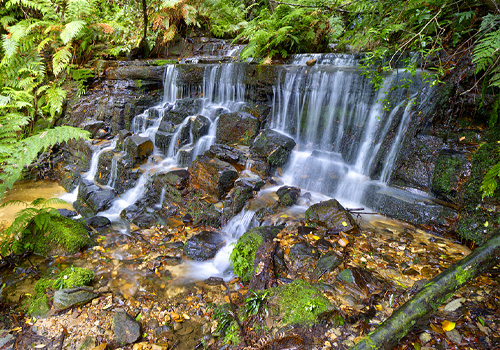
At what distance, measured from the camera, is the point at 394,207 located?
4266mm

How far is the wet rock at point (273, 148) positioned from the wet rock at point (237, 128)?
66 centimetres

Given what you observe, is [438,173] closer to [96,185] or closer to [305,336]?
[305,336]

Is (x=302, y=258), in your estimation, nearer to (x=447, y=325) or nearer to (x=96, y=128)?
(x=447, y=325)

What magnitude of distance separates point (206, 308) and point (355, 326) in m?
1.70

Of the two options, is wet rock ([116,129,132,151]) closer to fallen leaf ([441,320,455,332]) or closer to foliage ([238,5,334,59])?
foliage ([238,5,334,59])

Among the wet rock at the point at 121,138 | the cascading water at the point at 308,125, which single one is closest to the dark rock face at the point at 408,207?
the cascading water at the point at 308,125

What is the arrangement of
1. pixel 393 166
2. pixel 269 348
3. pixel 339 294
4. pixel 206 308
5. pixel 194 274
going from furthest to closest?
pixel 393 166 → pixel 194 274 → pixel 206 308 → pixel 339 294 → pixel 269 348

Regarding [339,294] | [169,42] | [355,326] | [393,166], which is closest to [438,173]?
[393,166]

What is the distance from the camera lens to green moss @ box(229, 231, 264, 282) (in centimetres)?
333

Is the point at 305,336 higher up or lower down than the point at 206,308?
higher up

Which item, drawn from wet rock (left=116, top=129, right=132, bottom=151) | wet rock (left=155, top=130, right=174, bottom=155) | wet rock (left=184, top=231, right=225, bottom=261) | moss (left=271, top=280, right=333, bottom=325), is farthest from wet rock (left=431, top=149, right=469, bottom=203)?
wet rock (left=116, top=129, right=132, bottom=151)

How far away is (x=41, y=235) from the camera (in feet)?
13.3

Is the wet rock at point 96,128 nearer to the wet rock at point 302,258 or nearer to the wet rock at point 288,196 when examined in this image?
the wet rock at point 288,196

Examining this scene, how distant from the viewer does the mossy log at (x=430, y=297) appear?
1.49 meters
